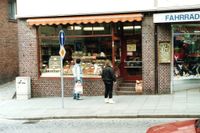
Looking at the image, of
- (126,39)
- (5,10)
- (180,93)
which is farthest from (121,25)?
(5,10)

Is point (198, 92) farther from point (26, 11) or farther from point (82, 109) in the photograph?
point (26, 11)

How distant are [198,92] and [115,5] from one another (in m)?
5.25

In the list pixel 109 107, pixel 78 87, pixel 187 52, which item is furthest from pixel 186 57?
pixel 109 107

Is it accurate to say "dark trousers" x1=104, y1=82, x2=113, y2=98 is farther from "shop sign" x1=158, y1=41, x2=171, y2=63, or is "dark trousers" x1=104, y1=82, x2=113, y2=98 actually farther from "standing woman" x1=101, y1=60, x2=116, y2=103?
"shop sign" x1=158, y1=41, x2=171, y2=63

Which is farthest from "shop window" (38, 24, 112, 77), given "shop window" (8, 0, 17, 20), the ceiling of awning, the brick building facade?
"shop window" (8, 0, 17, 20)

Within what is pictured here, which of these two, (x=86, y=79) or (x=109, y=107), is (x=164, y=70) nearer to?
(x=86, y=79)

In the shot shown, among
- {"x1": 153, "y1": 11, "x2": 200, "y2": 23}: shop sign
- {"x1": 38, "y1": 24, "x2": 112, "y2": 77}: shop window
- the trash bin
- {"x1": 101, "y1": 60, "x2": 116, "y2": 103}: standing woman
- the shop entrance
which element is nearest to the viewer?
{"x1": 101, "y1": 60, "x2": 116, "y2": 103}: standing woman

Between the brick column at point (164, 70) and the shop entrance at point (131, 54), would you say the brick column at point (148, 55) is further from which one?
the shop entrance at point (131, 54)

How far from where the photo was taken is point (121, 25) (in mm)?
20719

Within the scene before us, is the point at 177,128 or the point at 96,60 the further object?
the point at 96,60

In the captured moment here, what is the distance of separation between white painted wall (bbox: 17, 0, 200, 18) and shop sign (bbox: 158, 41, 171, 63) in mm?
1603

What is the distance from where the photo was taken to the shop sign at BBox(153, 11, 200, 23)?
1808 cm

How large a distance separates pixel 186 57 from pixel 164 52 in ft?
5.09

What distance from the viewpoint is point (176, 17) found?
18.3 meters
